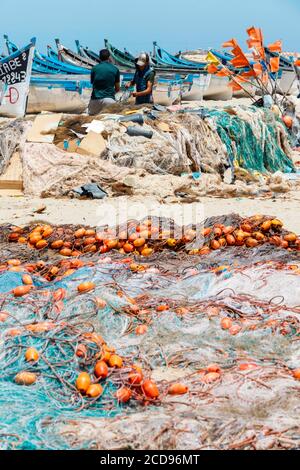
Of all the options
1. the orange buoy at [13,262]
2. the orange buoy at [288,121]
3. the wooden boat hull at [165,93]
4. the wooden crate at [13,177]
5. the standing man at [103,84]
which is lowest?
the orange buoy at [13,262]

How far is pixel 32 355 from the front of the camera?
364 centimetres

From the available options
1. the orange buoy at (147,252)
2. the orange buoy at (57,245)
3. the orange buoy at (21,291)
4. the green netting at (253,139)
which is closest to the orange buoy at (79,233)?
the orange buoy at (57,245)

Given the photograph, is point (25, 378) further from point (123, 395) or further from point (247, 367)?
point (247, 367)

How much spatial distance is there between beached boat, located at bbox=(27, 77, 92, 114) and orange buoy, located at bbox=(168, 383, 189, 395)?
50.4 feet

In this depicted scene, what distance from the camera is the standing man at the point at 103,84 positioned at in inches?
437

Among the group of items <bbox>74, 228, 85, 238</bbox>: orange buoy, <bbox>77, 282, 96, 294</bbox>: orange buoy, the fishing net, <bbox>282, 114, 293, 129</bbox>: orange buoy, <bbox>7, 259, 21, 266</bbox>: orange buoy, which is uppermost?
<bbox>282, 114, 293, 129</bbox>: orange buoy

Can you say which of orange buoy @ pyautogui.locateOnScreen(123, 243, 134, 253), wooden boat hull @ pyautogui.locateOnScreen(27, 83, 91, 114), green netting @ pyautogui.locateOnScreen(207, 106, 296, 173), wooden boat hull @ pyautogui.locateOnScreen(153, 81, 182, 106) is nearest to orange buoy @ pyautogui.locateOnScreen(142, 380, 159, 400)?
orange buoy @ pyautogui.locateOnScreen(123, 243, 134, 253)

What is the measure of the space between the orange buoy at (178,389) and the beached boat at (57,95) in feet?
50.4

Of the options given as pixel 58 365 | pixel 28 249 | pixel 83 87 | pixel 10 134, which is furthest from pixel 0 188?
pixel 83 87

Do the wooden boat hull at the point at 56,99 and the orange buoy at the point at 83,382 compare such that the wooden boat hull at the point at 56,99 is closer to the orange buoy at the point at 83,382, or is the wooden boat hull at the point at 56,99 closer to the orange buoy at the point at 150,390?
the orange buoy at the point at 83,382

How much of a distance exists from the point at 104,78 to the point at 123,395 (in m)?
8.50

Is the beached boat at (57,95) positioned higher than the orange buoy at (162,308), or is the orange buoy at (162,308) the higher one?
the beached boat at (57,95)

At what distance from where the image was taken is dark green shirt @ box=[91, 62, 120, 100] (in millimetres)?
11102

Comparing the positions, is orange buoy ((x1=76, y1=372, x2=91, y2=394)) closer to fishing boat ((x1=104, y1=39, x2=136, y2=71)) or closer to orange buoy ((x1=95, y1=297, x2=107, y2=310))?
orange buoy ((x1=95, y1=297, x2=107, y2=310))
